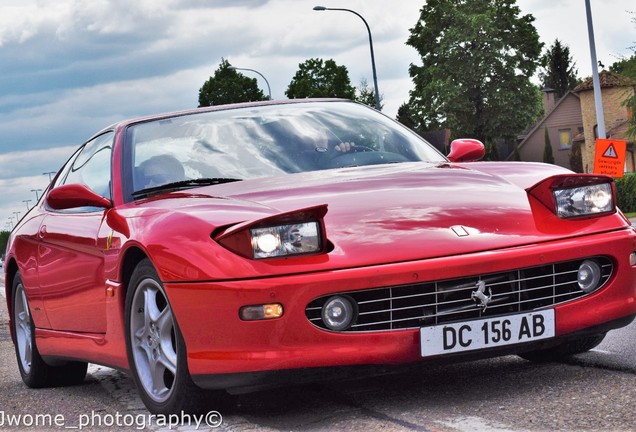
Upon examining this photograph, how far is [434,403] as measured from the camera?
16.0 feet

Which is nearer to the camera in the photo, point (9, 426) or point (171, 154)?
point (9, 426)

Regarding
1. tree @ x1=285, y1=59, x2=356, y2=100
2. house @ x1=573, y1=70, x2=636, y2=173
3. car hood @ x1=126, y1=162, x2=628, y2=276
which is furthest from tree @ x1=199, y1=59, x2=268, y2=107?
car hood @ x1=126, y1=162, x2=628, y2=276

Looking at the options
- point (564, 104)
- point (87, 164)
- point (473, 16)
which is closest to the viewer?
point (87, 164)

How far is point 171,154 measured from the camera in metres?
5.95

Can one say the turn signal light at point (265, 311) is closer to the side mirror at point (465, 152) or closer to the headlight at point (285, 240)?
the headlight at point (285, 240)

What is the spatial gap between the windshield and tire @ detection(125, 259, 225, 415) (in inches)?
30.5

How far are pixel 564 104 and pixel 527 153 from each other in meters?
5.32

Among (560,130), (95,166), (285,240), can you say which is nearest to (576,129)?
(560,130)

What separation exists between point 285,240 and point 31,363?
306 cm

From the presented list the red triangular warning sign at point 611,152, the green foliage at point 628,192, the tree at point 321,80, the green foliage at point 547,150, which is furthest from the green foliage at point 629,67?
the green foliage at point 547,150

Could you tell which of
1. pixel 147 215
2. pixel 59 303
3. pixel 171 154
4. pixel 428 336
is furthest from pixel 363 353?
pixel 59 303

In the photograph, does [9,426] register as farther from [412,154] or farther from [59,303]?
[412,154]

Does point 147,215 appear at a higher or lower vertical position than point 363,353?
higher

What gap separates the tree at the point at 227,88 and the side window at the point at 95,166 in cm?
9446
